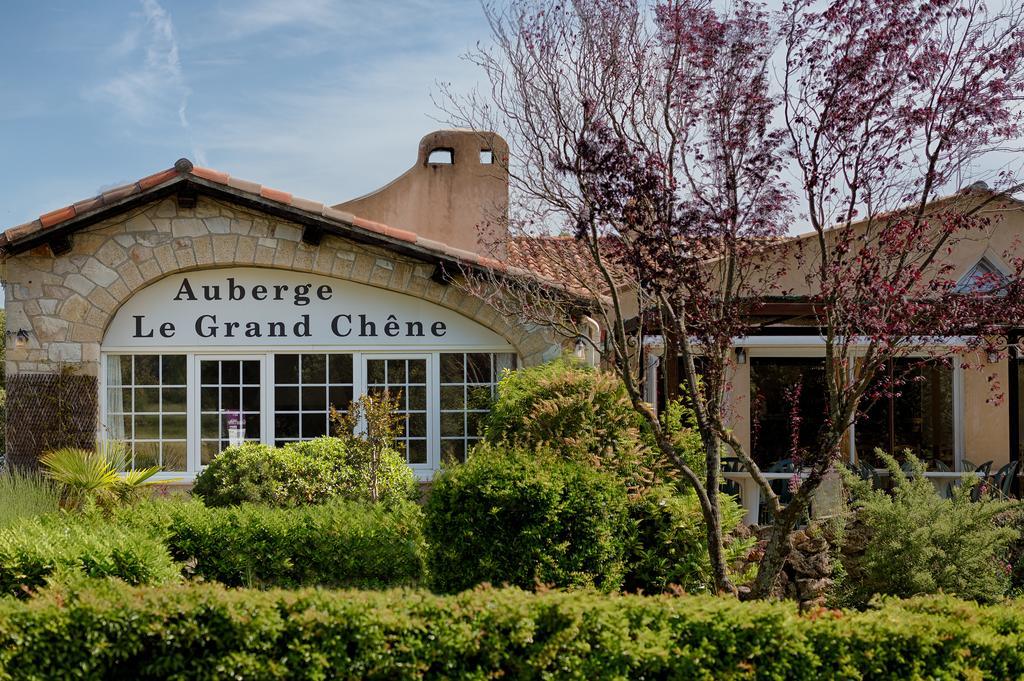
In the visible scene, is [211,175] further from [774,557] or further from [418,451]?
[774,557]

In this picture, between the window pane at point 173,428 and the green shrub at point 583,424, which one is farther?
the window pane at point 173,428

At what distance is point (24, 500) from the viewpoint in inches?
353

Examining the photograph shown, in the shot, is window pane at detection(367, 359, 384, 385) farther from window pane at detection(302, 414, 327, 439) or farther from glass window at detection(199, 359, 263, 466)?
glass window at detection(199, 359, 263, 466)

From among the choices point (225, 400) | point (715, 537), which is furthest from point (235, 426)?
point (715, 537)

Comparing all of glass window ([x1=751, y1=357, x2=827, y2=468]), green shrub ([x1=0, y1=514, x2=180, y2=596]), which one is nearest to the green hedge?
green shrub ([x1=0, y1=514, x2=180, y2=596])

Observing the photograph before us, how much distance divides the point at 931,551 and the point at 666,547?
193 cm

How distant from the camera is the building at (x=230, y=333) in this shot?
38.8 feet

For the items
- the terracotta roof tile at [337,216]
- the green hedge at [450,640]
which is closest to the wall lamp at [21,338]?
the terracotta roof tile at [337,216]

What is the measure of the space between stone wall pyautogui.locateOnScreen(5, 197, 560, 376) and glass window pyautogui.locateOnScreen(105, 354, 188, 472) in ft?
1.49

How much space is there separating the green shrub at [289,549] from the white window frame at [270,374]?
11.6 feet

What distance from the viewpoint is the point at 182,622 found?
205 inches

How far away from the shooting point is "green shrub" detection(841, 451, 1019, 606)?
23.0 feet

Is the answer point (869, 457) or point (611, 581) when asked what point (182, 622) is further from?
point (869, 457)

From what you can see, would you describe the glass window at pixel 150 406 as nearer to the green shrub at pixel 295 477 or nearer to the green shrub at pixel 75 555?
the green shrub at pixel 295 477
